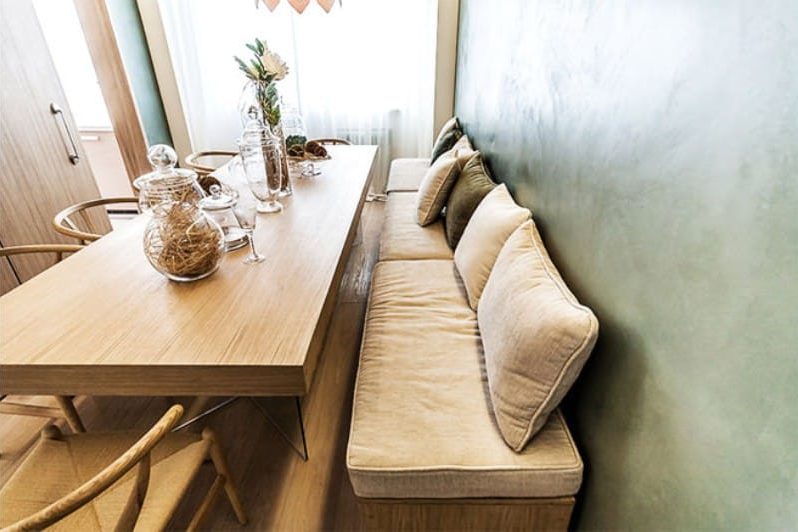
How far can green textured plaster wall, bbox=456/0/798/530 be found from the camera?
0.51 meters

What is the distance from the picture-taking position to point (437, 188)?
2268 millimetres

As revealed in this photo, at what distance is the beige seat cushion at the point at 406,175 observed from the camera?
3.04m

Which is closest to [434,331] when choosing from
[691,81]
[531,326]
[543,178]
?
[531,326]

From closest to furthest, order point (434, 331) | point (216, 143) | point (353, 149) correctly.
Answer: point (434, 331), point (353, 149), point (216, 143)

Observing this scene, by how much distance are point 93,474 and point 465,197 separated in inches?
67.5

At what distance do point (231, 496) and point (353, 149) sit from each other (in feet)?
7.42

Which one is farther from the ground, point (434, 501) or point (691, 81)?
point (691, 81)

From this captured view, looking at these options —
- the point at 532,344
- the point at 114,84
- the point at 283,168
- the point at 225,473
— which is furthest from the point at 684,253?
the point at 114,84

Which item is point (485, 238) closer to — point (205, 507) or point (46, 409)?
point (205, 507)

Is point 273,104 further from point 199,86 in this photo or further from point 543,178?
point 199,86

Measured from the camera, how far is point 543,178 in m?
1.46

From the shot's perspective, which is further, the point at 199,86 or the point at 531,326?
the point at 199,86

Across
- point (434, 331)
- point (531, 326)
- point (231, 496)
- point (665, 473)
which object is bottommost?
point (231, 496)

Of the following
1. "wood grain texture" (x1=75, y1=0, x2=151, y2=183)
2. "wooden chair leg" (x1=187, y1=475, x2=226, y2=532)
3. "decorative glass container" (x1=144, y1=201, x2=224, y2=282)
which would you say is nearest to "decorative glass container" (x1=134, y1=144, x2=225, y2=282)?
"decorative glass container" (x1=144, y1=201, x2=224, y2=282)
